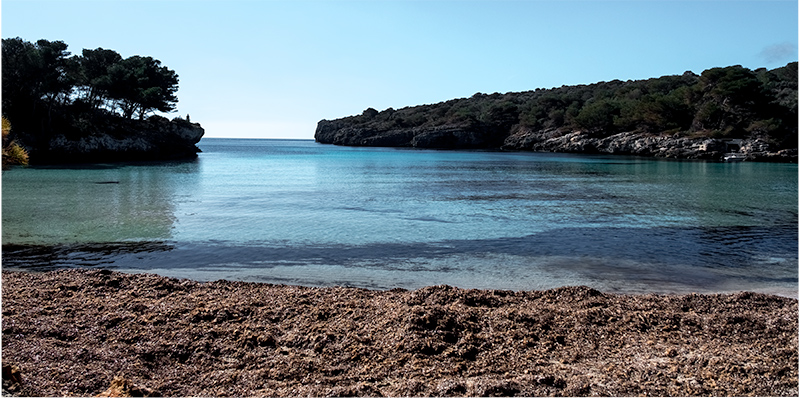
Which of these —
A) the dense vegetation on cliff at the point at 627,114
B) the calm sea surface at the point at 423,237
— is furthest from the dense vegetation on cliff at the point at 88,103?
the dense vegetation on cliff at the point at 627,114

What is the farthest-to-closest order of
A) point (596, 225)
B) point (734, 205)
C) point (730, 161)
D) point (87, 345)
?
point (730, 161), point (734, 205), point (596, 225), point (87, 345)

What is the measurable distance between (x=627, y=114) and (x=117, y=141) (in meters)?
65.0

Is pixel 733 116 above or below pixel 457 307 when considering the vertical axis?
above

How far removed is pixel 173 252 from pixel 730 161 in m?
56.3

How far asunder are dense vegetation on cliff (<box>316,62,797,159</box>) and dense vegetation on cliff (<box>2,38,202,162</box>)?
5722 centimetres

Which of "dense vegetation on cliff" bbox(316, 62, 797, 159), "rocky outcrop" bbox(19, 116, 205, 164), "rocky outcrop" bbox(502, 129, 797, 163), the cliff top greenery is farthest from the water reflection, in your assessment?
the cliff top greenery

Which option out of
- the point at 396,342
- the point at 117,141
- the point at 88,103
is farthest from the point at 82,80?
the point at 396,342

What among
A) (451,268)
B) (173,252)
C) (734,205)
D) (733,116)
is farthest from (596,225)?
(733,116)

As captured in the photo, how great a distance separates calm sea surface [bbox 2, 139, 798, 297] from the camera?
9.90 meters

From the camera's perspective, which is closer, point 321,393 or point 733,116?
point 321,393

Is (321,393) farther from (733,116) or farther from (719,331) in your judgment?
(733,116)

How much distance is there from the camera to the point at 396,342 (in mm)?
5531

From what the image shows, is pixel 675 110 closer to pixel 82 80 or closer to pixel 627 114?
pixel 627 114

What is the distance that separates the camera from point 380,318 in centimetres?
621
